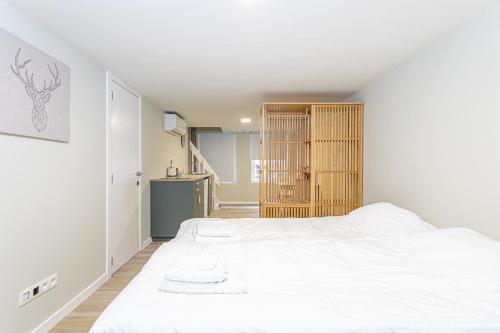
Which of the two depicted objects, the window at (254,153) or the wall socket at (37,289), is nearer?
the wall socket at (37,289)

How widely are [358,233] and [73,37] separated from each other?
9.36ft

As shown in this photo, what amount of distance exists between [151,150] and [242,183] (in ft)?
13.0

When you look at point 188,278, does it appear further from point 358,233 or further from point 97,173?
point 97,173

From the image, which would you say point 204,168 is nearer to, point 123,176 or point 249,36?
point 123,176

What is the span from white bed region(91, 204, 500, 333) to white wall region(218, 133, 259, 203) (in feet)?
19.6

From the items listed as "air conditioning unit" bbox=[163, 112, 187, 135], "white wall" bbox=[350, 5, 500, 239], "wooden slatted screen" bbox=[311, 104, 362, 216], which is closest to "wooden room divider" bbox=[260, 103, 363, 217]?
"wooden slatted screen" bbox=[311, 104, 362, 216]

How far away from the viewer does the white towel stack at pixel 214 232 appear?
220cm

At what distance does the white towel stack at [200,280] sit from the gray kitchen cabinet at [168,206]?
307 cm

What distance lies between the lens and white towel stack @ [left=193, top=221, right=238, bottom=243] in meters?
2.20

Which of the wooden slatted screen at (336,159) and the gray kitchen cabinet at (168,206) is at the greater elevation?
the wooden slatted screen at (336,159)

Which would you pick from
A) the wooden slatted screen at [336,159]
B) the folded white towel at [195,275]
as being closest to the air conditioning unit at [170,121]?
the wooden slatted screen at [336,159]

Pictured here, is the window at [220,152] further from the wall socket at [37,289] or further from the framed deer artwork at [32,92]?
the wall socket at [37,289]

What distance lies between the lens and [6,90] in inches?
64.6

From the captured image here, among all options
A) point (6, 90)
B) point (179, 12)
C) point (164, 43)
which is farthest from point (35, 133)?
point (179, 12)
